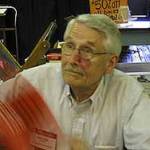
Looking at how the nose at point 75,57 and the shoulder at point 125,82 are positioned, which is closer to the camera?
the nose at point 75,57

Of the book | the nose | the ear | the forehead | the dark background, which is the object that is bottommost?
the dark background

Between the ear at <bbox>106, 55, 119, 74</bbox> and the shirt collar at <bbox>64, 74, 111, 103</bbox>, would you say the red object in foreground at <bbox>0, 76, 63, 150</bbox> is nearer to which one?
the shirt collar at <bbox>64, 74, 111, 103</bbox>

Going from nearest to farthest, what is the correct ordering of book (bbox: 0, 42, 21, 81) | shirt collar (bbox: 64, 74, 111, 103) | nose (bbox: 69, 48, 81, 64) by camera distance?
1. nose (bbox: 69, 48, 81, 64)
2. shirt collar (bbox: 64, 74, 111, 103)
3. book (bbox: 0, 42, 21, 81)

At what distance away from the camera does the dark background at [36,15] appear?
18.3 feet

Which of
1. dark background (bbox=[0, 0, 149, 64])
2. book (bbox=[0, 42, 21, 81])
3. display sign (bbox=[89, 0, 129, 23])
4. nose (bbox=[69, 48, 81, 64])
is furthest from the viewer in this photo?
dark background (bbox=[0, 0, 149, 64])

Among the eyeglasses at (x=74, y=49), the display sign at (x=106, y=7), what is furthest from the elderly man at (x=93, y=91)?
the display sign at (x=106, y=7)

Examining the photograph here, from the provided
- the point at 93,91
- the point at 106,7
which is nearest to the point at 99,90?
the point at 93,91

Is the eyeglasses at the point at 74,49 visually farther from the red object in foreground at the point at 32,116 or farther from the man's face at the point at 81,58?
the red object in foreground at the point at 32,116

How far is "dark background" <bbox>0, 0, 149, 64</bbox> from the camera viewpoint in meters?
5.57

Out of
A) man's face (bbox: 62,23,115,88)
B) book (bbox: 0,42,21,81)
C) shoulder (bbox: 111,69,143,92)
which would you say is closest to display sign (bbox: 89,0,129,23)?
book (bbox: 0,42,21,81)

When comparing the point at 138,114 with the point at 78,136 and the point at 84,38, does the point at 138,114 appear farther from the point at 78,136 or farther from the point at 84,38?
the point at 84,38

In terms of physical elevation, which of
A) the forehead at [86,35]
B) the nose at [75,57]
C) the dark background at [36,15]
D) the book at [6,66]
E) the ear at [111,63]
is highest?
the forehead at [86,35]

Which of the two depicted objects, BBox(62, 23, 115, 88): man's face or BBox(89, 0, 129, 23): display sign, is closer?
BBox(62, 23, 115, 88): man's face

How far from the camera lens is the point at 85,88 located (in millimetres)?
1622
